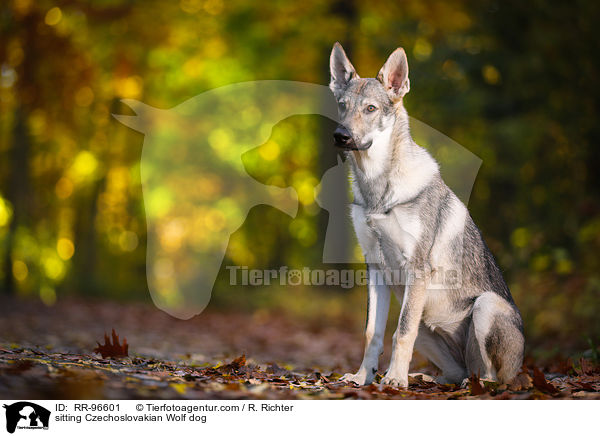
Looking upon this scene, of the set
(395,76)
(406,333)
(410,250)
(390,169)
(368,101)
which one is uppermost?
(395,76)

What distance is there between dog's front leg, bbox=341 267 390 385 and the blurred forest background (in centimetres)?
357

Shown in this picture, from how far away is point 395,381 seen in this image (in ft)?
14.7

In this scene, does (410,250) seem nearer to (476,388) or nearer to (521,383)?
(476,388)

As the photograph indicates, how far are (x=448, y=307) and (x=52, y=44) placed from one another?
13.5 metres

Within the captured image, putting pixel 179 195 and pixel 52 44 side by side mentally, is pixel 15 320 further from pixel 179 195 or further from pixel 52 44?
pixel 179 195

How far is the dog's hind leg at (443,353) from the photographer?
5012 millimetres

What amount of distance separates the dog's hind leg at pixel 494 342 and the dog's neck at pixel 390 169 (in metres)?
1.12

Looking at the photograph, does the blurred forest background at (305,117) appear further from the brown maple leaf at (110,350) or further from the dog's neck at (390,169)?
the brown maple leaf at (110,350)

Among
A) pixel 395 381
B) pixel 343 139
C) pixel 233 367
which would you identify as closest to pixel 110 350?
pixel 233 367

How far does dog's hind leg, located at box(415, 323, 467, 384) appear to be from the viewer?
5.01 meters
